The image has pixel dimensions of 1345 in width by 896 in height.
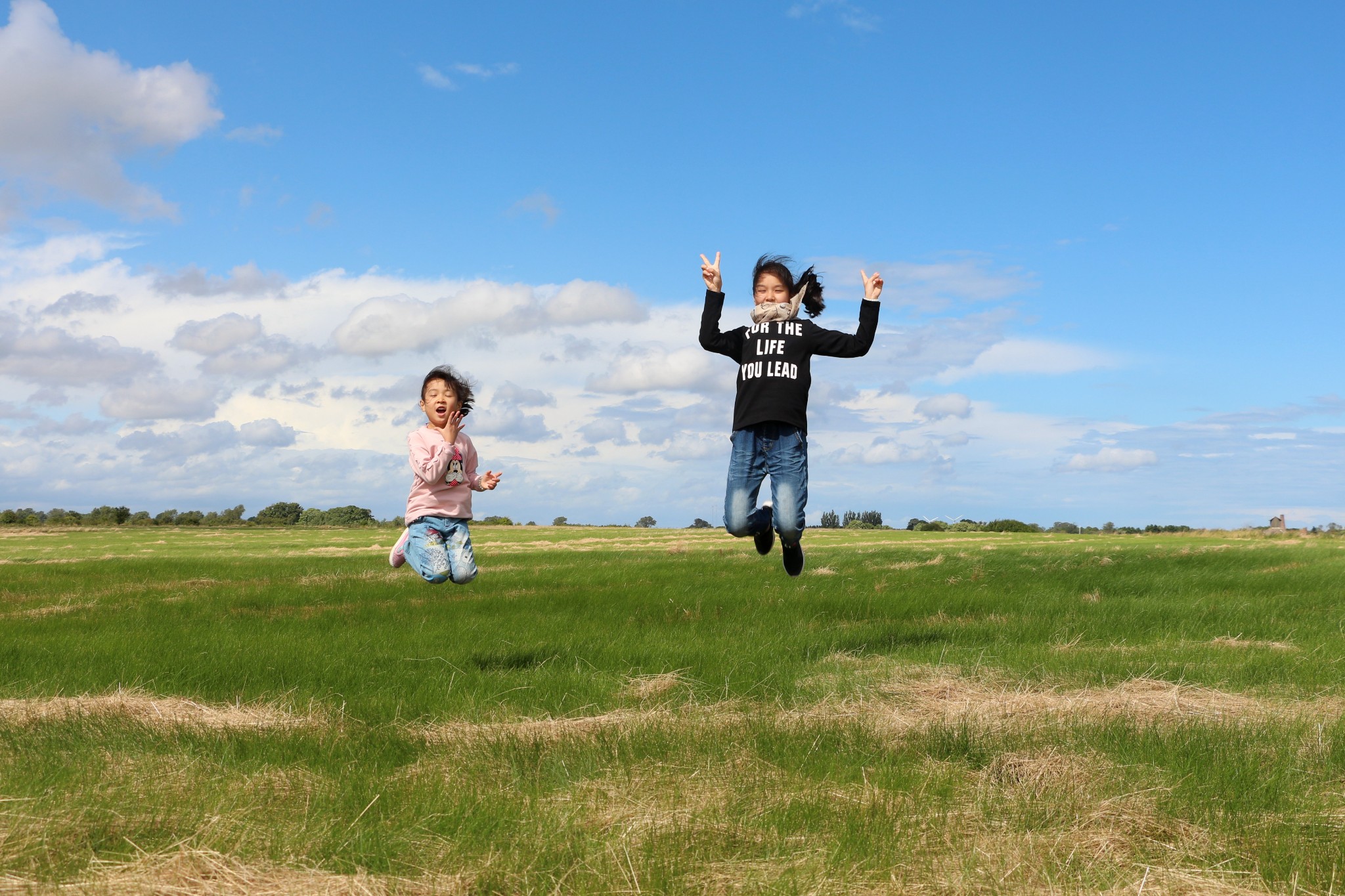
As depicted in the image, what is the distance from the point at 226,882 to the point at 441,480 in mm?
4340

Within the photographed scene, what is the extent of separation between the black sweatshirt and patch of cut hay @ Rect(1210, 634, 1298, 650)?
8.10 metres

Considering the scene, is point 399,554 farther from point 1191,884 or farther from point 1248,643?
point 1248,643

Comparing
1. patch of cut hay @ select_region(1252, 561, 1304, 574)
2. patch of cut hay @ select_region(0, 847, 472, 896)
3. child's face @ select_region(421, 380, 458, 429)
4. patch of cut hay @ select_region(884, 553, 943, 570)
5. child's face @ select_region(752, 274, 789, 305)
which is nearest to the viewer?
patch of cut hay @ select_region(0, 847, 472, 896)

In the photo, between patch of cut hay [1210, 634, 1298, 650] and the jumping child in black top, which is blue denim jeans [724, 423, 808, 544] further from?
patch of cut hay [1210, 634, 1298, 650]

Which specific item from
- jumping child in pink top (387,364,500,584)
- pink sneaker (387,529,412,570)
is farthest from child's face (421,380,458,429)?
pink sneaker (387,529,412,570)

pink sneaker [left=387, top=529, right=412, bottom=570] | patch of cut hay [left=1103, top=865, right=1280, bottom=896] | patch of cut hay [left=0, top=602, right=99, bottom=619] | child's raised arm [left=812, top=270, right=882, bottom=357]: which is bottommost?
patch of cut hay [left=0, top=602, right=99, bottom=619]

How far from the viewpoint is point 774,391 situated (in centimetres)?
770

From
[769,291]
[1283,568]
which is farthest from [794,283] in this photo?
[1283,568]

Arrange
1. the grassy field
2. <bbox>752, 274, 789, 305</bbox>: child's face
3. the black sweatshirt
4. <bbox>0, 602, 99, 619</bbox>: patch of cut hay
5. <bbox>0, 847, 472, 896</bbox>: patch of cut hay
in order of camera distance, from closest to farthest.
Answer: <bbox>0, 847, 472, 896</bbox>: patch of cut hay, the grassy field, the black sweatshirt, <bbox>752, 274, 789, 305</bbox>: child's face, <bbox>0, 602, 99, 619</bbox>: patch of cut hay

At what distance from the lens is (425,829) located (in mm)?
5129

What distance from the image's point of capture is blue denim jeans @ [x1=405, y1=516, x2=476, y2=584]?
827 cm

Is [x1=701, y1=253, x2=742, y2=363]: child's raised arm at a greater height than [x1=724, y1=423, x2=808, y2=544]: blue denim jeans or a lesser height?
greater

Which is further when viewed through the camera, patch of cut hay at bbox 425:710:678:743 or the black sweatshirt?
the black sweatshirt

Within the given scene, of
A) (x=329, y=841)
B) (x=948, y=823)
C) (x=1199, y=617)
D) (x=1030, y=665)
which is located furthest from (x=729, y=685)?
(x=1199, y=617)
